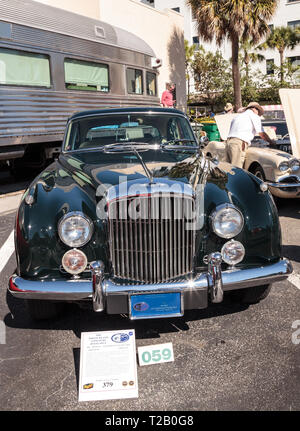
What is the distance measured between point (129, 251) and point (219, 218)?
63 centimetres

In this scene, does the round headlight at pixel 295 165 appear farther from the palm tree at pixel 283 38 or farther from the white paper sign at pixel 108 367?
the palm tree at pixel 283 38

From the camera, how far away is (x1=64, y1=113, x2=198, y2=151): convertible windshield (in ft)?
13.3

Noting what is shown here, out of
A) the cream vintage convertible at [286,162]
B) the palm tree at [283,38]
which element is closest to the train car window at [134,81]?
the cream vintage convertible at [286,162]

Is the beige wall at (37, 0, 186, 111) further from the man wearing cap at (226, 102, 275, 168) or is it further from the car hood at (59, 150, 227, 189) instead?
the car hood at (59, 150, 227, 189)

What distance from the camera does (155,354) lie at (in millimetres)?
2551

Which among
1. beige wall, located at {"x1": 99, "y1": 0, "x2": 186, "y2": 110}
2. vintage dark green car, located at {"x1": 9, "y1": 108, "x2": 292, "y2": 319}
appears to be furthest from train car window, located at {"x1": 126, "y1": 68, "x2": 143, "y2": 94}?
vintage dark green car, located at {"x1": 9, "y1": 108, "x2": 292, "y2": 319}

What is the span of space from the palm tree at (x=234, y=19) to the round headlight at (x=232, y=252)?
53.2 ft

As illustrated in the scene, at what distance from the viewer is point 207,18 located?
56.8 feet

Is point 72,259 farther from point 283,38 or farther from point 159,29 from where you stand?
point 283,38

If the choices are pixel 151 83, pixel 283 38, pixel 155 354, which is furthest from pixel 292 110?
pixel 283 38

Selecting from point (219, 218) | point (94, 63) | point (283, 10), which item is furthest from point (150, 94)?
point (283, 10)

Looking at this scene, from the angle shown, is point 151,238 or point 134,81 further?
point 134,81

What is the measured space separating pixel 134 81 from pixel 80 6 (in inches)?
229

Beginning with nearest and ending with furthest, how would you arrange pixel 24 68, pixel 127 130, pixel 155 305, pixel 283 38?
pixel 155 305 < pixel 127 130 < pixel 24 68 < pixel 283 38
